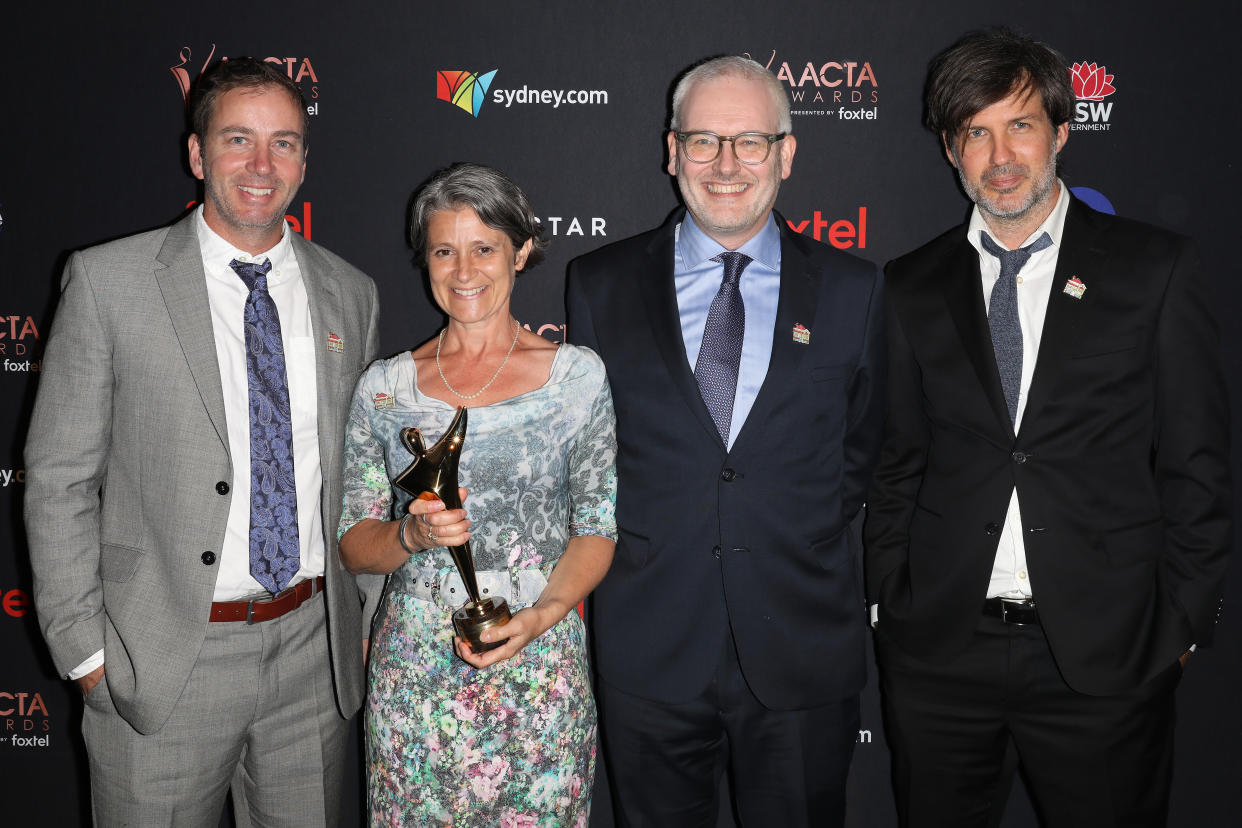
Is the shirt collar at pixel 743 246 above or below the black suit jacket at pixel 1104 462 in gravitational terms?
above

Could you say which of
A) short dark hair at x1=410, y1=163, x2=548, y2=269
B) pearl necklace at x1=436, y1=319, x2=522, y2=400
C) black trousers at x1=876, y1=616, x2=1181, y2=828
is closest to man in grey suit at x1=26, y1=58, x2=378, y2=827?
pearl necklace at x1=436, y1=319, x2=522, y2=400

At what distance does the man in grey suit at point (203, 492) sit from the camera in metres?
2.06

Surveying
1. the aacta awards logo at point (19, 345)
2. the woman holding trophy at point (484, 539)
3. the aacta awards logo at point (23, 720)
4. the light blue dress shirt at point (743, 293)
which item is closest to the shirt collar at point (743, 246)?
the light blue dress shirt at point (743, 293)

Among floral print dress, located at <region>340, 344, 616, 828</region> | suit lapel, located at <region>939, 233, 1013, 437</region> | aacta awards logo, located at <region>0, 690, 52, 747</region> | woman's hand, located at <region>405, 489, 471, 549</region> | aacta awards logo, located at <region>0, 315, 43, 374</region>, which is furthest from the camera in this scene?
aacta awards logo, located at <region>0, 690, 52, 747</region>

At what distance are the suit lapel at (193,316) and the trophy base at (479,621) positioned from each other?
28.7 inches

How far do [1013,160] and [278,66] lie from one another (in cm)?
218

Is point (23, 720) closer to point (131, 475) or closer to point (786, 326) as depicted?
point (131, 475)

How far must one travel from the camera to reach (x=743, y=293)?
7.35 feet

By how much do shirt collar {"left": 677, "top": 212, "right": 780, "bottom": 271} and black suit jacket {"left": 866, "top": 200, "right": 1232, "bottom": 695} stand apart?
472 millimetres

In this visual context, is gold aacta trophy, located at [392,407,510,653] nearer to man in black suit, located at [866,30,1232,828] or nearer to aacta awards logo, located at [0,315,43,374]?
man in black suit, located at [866,30,1232,828]

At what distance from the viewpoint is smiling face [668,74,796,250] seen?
2.18 m

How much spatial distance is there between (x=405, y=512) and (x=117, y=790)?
923 mm

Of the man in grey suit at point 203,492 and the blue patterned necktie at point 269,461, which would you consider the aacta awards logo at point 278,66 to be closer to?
the man in grey suit at point 203,492

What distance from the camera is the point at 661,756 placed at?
2.22 m
